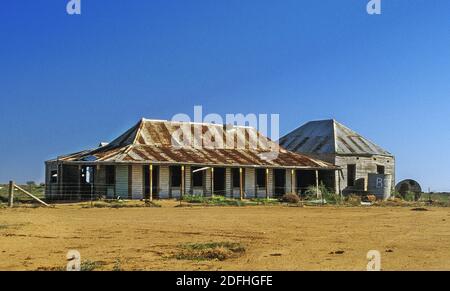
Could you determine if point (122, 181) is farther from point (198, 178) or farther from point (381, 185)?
point (381, 185)

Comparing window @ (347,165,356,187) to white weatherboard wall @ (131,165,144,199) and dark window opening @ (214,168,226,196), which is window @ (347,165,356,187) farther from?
white weatherboard wall @ (131,165,144,199)

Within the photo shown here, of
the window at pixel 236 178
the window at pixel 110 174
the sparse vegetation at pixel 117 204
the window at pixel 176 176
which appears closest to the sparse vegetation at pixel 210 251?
the sparse vegetation at pixel 117 204

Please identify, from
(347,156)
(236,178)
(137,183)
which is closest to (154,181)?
(137,183)

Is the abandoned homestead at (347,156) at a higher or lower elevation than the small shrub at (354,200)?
higher

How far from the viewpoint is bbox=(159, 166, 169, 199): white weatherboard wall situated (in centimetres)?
3191

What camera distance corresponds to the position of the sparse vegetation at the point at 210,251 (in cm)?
1009

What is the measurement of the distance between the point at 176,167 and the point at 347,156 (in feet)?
42.3

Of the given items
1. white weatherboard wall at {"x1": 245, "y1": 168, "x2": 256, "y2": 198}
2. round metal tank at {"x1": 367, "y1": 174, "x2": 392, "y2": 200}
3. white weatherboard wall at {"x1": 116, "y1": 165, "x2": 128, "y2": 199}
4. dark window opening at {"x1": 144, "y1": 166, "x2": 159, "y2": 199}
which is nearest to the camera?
white weatherboard wall at {"x1": 116, "y1": 165, "x2": 128, "y2": 199}

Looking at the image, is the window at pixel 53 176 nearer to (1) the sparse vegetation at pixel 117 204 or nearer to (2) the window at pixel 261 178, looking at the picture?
(1) the sparse vegetation at pixel 117 204

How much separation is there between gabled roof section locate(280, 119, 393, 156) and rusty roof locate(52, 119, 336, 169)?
328 cm

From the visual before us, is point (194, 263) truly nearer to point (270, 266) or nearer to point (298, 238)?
point (270, 266)

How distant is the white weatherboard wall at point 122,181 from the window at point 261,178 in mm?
8411

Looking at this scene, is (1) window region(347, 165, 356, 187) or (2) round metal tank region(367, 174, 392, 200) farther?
(1) window region(347, 165, 356, 187)

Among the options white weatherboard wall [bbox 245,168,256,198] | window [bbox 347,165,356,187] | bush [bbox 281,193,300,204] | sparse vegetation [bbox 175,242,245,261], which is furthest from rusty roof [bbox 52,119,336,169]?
sparse vegetation [bbox 175,242,245,261]
